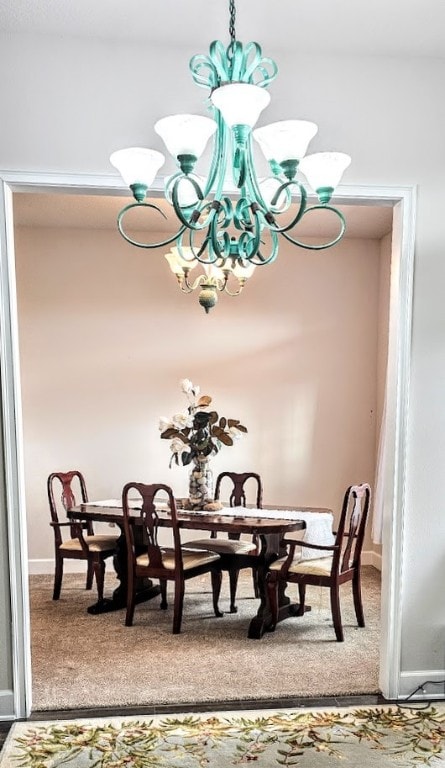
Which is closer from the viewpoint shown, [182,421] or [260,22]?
[260,22]

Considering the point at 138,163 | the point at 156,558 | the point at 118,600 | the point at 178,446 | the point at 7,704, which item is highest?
the point at 138,163

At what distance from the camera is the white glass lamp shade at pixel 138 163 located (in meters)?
2.00

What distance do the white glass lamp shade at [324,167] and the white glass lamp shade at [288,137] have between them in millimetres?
125

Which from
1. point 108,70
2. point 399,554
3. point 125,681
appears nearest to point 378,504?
point 399,554

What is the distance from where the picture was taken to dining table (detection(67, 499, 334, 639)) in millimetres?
4043

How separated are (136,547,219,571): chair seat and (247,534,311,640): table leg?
1.13 ft

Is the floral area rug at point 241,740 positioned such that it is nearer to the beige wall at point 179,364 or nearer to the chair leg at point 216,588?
the chair leg at point 216,588

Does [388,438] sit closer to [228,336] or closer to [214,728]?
[214,728]

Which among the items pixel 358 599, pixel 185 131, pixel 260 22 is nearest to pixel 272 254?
pixel 185 131

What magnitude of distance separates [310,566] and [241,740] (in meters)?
1.36

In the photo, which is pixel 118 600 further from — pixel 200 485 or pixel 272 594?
pixel 272 594

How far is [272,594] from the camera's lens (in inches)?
162

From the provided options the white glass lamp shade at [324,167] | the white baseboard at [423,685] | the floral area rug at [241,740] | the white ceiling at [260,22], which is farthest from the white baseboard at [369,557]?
the white glass lamp shade at [324,167]

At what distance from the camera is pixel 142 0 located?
262 cm
